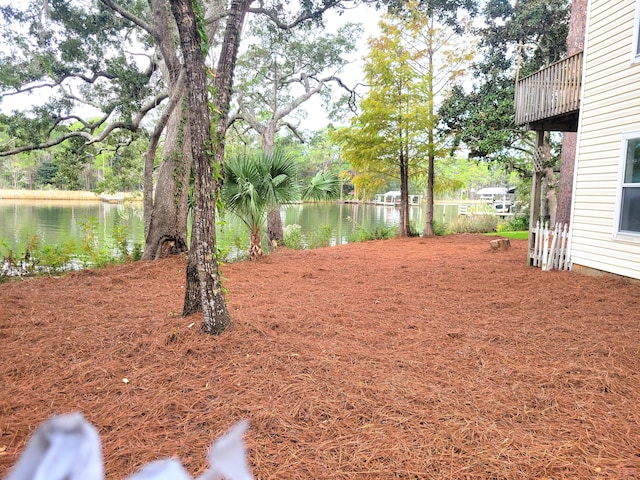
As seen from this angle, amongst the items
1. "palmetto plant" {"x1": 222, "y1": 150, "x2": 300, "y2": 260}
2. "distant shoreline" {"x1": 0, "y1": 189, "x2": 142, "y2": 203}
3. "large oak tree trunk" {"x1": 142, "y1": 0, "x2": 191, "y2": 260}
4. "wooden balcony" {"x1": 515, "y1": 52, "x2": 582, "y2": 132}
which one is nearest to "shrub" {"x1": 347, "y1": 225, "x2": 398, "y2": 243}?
"palmetto plant" {"x1": 222, "y1": 150, "x2": 300, "y2": 260}

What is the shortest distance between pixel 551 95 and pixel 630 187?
2.53 m

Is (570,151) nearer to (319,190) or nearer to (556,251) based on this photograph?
(556,251)

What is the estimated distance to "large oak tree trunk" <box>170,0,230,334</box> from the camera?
3.31m

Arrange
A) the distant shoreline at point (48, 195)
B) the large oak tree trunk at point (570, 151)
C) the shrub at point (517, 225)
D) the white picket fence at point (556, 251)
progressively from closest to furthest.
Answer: the white picket fence at point (556, 251) → the large oak tree trunk at point (570, 151) → the shrub at point (517, 225) → the distant shoreline at point (48, 195)

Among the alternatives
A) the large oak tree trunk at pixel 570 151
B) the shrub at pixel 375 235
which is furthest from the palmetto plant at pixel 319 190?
the large oak tree trunk at pixel 570 151

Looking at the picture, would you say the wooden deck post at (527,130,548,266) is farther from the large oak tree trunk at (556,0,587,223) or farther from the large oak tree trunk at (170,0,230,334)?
the large oak tree trunk at (170,0,230,334)

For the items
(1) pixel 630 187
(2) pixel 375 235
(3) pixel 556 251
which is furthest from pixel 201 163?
(2) pixel 375 235

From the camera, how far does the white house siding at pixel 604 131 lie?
5.68 meters

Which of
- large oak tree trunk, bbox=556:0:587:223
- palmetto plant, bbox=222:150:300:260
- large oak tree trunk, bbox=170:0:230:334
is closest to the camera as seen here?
large oak tree trunk, bbox=170:0:230:334

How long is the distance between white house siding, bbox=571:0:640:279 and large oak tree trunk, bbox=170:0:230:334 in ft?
19.4

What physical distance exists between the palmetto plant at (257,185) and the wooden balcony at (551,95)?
489 centimetres

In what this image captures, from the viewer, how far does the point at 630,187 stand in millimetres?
5656

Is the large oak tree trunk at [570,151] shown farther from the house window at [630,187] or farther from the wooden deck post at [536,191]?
the house window at [630,187]

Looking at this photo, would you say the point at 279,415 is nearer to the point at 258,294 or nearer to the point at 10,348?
the point at 10,348
